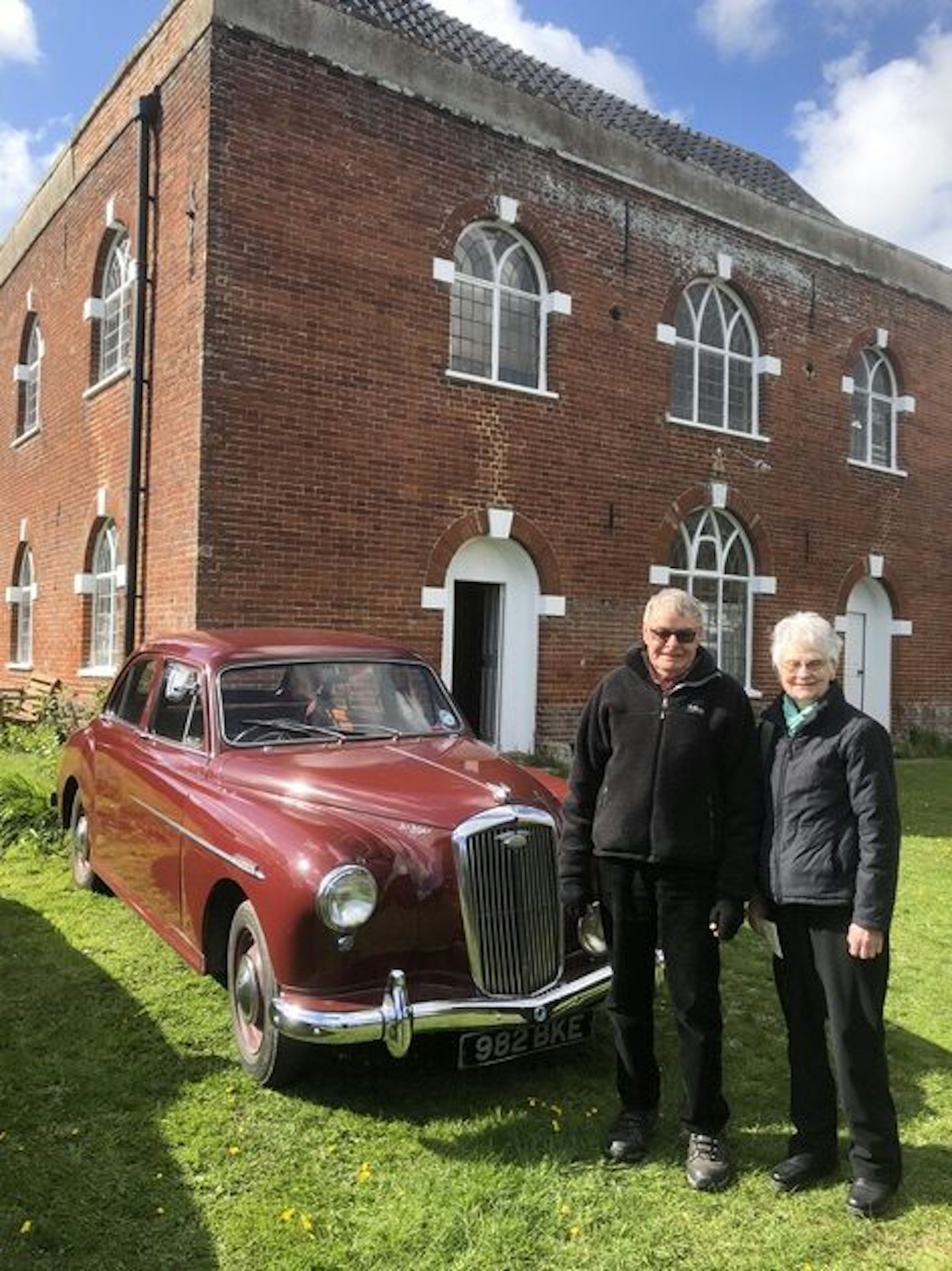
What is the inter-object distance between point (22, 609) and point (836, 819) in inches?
605

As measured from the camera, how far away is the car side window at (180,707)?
17.2 ft

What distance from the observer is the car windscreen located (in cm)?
510

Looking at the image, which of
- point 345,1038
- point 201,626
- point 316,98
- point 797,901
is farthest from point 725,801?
point 316,98

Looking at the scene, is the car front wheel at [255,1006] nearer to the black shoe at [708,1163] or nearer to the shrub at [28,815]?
the black shoe at [708,1163]

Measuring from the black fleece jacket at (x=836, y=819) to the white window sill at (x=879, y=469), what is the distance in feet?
43.9

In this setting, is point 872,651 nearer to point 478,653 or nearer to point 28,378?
point 478,653

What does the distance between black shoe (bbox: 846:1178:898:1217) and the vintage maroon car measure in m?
1.14

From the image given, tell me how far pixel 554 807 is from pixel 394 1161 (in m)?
1.54

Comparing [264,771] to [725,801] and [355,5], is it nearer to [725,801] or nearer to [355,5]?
[725,801]

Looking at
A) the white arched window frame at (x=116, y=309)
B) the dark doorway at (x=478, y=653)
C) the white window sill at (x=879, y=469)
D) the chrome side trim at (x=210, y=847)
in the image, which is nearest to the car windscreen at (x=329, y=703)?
the chrome side trim at (x=210, y=847)

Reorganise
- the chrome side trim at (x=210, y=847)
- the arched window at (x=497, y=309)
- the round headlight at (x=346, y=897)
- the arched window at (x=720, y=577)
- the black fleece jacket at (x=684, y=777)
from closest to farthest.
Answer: the black fleece jacket at (x=684, y=777) → the round headlight at (x=346, y=897) → the chrome side trim at (x=210, y=847) → the arched window at (x=497, y=309) → the arched window at (x=720, y=577)

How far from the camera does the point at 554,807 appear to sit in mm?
4523

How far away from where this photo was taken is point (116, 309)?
12.8 m

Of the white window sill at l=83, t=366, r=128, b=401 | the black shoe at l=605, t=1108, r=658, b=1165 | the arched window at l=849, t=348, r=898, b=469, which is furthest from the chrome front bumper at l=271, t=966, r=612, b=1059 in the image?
the arched window at l=849, t=348, r=898, b=469
